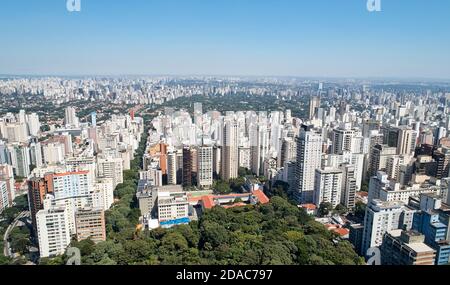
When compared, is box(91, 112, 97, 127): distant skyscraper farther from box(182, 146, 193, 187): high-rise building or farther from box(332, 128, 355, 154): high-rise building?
box(332, 128, 355, 154): high-rise building

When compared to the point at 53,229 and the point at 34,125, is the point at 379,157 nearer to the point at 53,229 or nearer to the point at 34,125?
the point at 53,229

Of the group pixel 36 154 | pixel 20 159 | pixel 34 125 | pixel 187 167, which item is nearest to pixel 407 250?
pixel 187 167

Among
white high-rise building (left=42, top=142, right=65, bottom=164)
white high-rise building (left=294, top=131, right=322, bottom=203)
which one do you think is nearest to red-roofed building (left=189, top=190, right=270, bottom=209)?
white high-rise building (left=294, top=131, right=322, bottom=203)

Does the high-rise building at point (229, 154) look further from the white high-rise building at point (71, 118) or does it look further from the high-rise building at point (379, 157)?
the white high-rise building at point (71, 118)

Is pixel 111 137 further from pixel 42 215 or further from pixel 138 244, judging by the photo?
pixel 138 244

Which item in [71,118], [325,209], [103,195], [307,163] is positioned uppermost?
[71,118]

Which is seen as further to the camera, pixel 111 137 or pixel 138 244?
pixel 111 137
